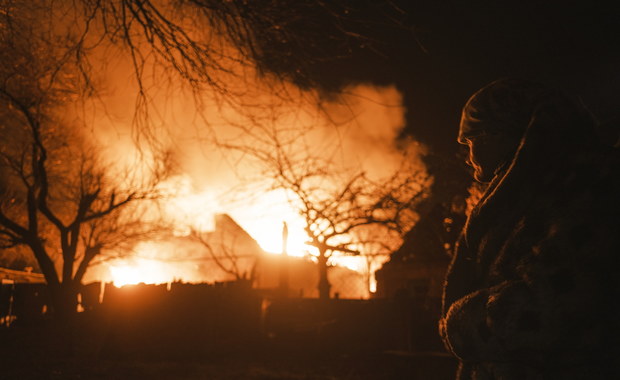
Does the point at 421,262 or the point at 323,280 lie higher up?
the point at 421,262

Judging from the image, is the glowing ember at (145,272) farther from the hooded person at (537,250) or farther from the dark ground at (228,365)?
the hooded person at (537,250)

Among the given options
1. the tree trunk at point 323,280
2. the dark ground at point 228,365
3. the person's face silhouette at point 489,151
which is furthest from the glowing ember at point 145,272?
the person's face silhouette at point 489,151

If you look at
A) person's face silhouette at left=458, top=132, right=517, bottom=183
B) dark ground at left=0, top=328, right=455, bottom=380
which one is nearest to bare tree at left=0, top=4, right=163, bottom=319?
dark ground at left=0, top=328, right=455, bottom=380

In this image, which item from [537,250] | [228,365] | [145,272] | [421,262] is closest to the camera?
[537,250]

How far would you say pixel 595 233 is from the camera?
1348 millimetres

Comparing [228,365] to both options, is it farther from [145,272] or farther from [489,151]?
[145,272]

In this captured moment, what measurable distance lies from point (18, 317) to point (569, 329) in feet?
68.5

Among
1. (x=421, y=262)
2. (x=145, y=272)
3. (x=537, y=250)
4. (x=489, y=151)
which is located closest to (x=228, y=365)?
(x=489, y=151)

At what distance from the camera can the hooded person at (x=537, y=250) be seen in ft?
4.35

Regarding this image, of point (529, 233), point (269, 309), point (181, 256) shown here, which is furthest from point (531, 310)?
point (181, 256)

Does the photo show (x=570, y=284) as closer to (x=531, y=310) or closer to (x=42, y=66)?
(x=531, y=310)

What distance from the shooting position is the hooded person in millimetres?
1325

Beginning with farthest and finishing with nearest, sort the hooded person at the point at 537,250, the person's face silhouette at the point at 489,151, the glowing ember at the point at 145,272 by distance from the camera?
the glowing ember at the point at 145,272
the person's face silhouette at the point at 489,151
the hooded person at the point at 537,250

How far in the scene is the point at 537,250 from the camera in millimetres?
1417
